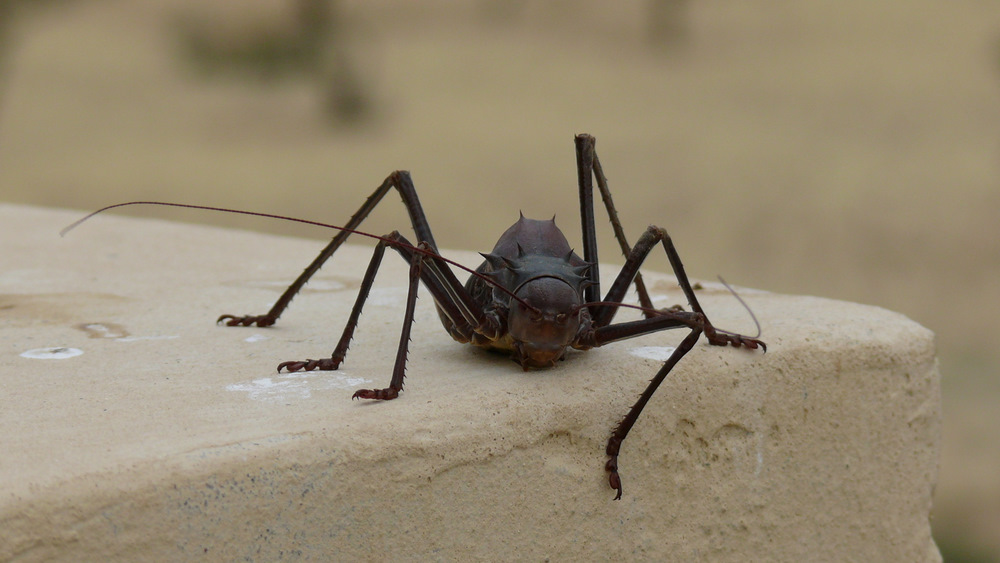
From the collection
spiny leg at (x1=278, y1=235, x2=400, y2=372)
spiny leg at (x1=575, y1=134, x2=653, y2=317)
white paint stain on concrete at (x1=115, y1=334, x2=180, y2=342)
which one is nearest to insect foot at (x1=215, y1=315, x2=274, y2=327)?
white paint stain on concrete at (x1=115, y1=334, x2=180, y2=342)

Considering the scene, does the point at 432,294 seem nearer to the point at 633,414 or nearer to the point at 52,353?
the point at 633,414

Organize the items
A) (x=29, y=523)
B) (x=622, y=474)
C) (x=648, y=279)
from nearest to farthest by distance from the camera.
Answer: (x=29, y=523)
(x=622, y=474)
(x=648, y=279)

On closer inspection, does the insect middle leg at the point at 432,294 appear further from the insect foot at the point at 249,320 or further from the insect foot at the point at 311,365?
the insect foot at the point at 249,320

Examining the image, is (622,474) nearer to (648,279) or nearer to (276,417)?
(276,417)

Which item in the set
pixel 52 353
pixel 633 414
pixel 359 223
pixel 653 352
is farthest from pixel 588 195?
pixel 52 353

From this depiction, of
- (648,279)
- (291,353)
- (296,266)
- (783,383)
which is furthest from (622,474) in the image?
(296,266)

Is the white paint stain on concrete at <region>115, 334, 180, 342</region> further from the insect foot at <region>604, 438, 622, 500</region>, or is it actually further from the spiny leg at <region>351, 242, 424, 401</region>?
the insect foot at <region>604, 438, 622, 500</region>

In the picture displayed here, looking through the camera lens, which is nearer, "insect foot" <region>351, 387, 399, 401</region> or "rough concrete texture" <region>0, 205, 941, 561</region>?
"rough concrete texture" <region>0, 205, 941, 561</region>
